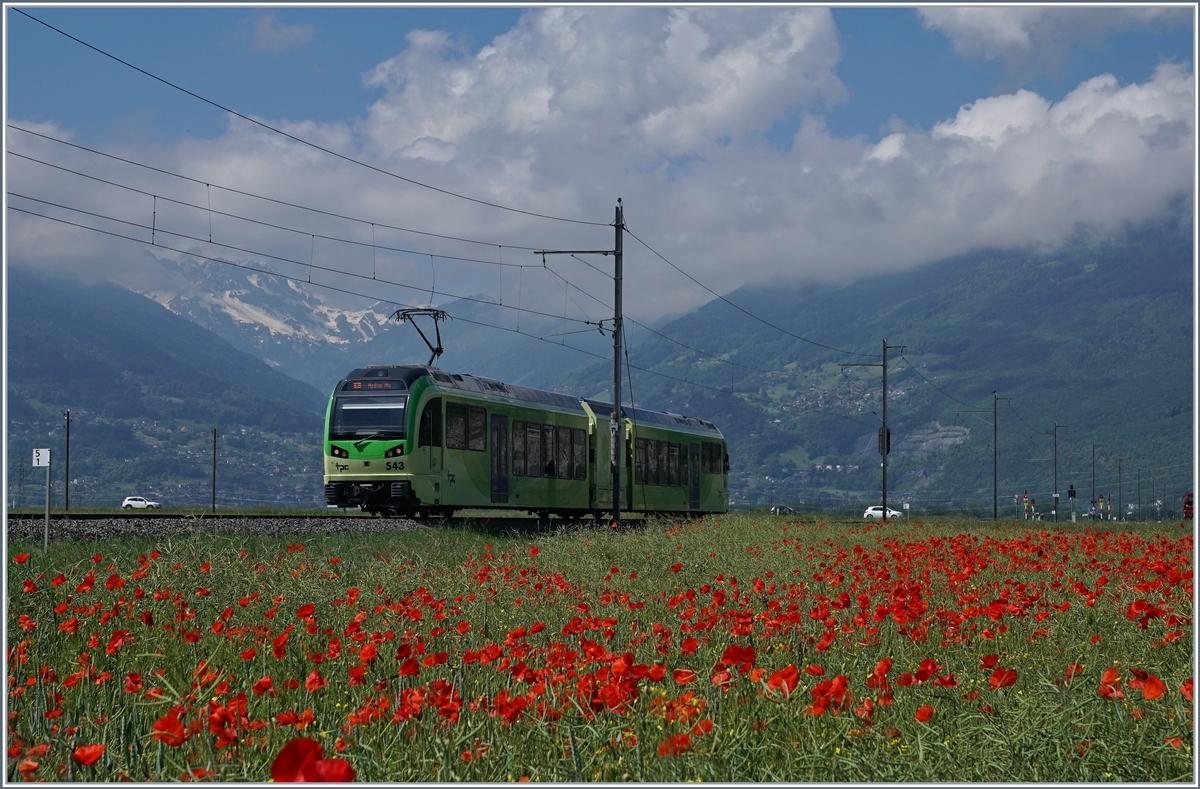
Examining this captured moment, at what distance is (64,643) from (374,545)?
10692 millimetres

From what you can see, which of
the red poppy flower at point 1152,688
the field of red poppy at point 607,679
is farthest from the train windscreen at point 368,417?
the red poppy flower at point 1152,688

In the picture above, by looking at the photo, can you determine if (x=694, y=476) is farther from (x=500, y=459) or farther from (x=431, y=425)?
(x=431, y=425)

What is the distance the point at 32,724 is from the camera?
15.6ft

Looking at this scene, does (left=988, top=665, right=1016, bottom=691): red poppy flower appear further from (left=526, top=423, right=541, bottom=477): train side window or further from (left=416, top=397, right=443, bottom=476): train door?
(left=526, top=423, right=541, bottom=477): train side window

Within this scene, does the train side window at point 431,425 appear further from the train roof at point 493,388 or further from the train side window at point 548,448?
the train side window at point 548,448

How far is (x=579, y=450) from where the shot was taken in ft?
95.0

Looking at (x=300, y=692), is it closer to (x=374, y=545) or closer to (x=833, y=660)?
(x=833, y=660)

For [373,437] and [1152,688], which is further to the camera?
[373,437]

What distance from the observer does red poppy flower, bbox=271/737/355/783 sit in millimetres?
Result: 2514

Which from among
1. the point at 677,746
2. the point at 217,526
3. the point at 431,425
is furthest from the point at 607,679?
the point at 431,425

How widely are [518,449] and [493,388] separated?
160cm

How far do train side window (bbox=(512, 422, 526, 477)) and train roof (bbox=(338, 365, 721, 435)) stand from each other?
0.74 meters

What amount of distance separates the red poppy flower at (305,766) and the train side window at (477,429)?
21914 mm

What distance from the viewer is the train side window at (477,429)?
2447cm
